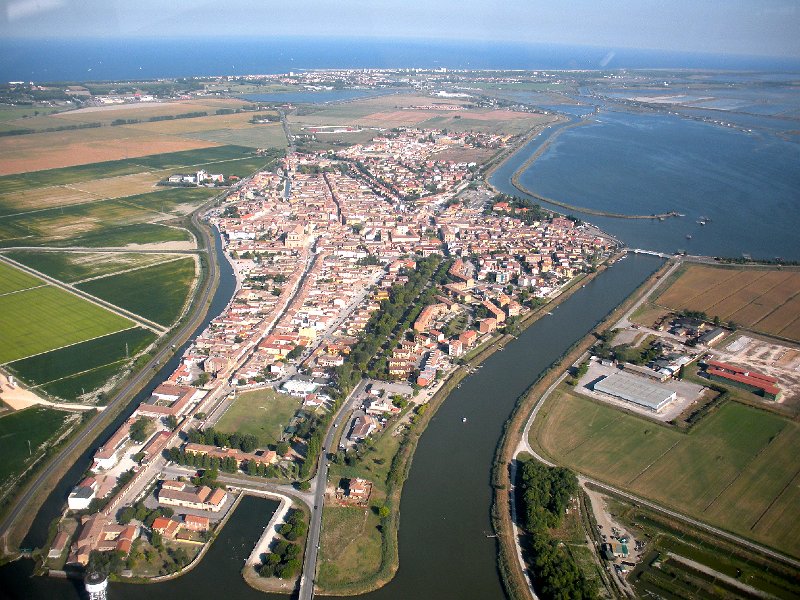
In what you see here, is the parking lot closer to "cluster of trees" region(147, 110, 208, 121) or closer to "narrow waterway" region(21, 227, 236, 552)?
"narrow waterway" region(21, 227, 236, 552)

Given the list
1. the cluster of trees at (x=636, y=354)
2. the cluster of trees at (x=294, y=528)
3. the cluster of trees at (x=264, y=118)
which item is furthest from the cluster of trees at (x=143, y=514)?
the cluster of trees at (x=264, y=118)

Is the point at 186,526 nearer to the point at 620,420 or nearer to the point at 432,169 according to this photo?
the point at 620,420

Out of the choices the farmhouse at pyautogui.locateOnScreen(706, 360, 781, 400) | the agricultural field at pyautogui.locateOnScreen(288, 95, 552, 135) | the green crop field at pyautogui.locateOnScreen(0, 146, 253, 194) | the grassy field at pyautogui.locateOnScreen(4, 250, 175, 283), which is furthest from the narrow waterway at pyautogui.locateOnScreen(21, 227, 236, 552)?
the agricultural field at pyautogui.locateOnScreen(288, 95, 552, 135)

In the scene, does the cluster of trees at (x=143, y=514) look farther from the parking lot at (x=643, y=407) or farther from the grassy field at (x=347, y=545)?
the parking lot at (x=643, y=407)

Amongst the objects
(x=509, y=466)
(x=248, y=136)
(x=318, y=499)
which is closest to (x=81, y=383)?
(x=318, y=499)

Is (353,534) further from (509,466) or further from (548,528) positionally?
(509,466)

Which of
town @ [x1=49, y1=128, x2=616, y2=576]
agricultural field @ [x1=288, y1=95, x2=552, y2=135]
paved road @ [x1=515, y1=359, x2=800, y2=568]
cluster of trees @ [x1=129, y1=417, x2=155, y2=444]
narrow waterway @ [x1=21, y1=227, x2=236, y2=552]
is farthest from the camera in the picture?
agricultural field @ [x1=288, y1=95, x2=552, y2=135]
